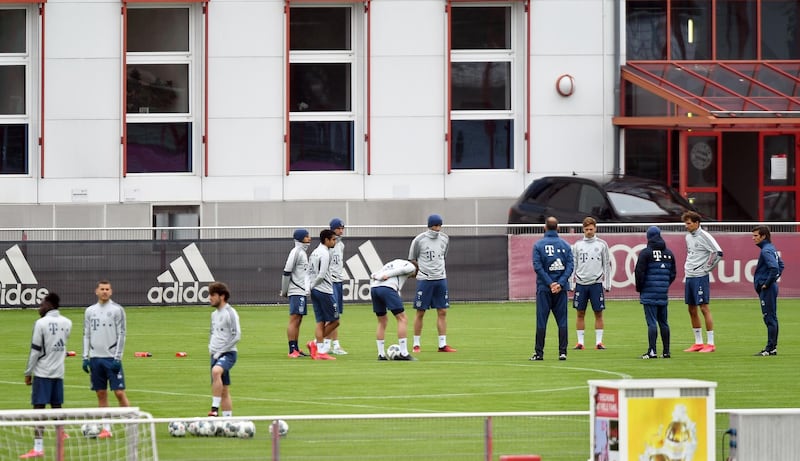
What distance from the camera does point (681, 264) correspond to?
32.9 m

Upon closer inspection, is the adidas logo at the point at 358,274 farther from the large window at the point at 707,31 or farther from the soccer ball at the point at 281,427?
the soccer ball at the point at 281,427

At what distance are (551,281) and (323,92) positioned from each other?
63.2 ft

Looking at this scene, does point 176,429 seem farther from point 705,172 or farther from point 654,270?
point 705,172

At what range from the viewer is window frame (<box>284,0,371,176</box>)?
39.5 m

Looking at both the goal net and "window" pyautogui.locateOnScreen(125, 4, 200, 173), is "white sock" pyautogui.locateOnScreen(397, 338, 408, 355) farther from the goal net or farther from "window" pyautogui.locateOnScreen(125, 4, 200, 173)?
"window" pyautogui.locateOnScreen(125, 4, 200, 173)

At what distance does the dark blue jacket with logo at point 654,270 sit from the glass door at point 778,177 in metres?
19.7

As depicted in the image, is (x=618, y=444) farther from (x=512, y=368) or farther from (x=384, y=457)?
(x=512, y=368)

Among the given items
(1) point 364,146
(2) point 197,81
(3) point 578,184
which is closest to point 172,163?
(2) point 197,81

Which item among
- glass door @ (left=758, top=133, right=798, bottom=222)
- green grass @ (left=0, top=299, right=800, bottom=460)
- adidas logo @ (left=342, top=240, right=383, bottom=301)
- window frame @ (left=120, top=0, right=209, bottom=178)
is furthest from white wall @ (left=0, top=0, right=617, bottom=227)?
green grass @ (left=0, top=299, right=800, bottom=460)

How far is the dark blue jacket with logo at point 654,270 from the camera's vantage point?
71.8 ft

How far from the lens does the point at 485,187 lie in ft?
130

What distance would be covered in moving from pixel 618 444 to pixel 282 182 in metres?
28.7

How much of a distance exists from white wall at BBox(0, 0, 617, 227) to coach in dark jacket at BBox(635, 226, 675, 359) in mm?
17551

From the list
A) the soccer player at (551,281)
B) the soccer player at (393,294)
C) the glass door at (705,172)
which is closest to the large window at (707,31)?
the glass door at (705,172)
